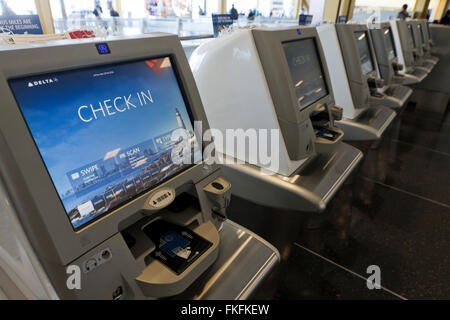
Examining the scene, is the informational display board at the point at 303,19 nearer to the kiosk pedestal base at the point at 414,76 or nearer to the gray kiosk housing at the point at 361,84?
the gray kiosk housing at the point at 361,84

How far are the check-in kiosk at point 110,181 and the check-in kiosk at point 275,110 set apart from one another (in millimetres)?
413

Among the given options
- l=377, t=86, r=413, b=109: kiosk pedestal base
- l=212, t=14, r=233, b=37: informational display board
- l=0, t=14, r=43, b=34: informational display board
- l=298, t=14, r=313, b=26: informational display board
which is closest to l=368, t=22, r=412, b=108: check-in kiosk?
l=377, t=86, r=413, b=109: kiosk pedestal base

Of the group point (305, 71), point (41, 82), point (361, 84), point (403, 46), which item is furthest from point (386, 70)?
point (41, 82)

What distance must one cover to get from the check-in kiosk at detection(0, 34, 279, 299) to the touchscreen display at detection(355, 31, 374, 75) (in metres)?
1.83

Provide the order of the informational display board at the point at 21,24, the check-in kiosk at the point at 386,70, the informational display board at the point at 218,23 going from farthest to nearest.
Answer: the check-in kiosk at the point at 386,70, the informational display board at the point at 218,23, the informational display board at the point at 21,24

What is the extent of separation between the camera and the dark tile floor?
171 centimetres

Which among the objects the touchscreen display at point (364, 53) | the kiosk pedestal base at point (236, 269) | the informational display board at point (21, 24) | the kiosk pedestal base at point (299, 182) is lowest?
the kiosk pedestal base at point (299, 182)

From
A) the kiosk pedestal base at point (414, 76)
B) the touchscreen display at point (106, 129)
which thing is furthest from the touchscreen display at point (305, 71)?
the kiosk pedestal base at point (414, 76)

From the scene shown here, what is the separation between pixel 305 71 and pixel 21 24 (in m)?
1.12

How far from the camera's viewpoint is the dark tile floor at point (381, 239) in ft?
5.61

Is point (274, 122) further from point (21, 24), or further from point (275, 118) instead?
point (21, 24)

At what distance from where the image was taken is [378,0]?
7262mm

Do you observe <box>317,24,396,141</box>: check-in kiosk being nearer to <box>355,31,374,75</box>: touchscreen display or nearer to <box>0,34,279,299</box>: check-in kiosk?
<box>355,31,374,75</box>: touchscreen display

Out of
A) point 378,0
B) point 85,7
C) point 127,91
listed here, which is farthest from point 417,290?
point 378,0
